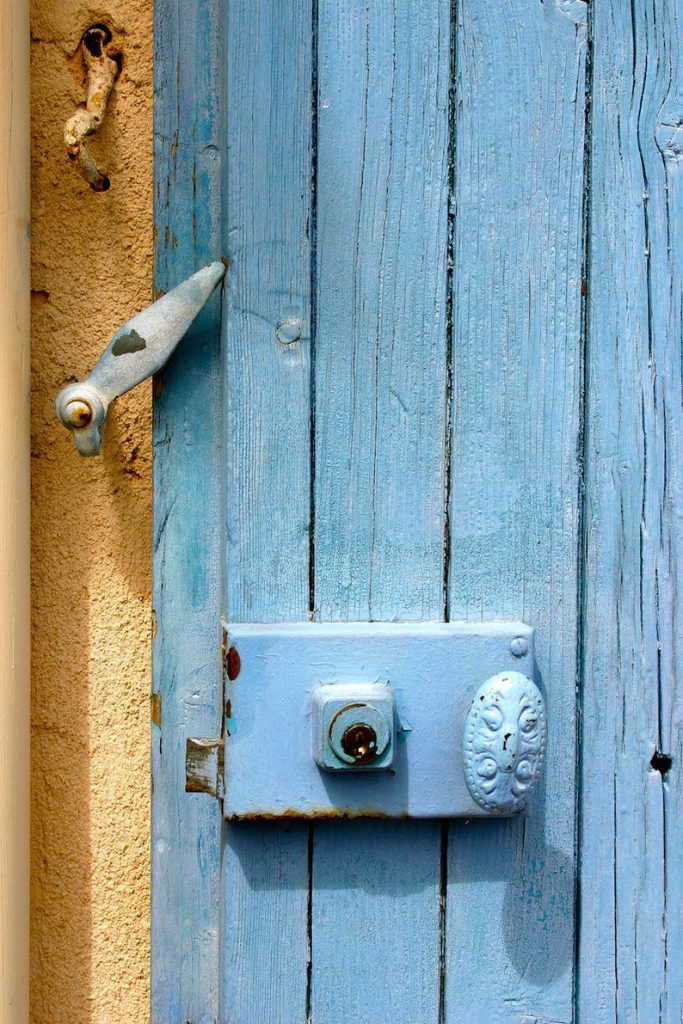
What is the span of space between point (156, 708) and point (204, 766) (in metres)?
0.08

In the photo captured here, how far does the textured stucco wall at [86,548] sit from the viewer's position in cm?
83

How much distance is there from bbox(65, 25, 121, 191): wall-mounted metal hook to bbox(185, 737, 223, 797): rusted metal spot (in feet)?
1.61

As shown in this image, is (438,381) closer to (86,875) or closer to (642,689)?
(642,689)

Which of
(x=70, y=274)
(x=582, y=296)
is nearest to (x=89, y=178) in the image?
(x=70, y=274)

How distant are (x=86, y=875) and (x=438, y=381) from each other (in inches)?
21.0

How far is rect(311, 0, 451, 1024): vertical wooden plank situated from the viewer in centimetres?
79

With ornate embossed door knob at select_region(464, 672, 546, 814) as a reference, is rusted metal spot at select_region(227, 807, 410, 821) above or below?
below

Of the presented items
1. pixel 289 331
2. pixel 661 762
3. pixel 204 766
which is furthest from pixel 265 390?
pixel 661 762

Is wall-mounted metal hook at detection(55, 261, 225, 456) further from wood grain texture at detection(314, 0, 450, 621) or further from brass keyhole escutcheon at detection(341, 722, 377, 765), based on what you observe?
brass keyhole escutcheon at detection(341, 722, 377, 765)

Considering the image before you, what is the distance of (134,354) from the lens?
0.78 metres

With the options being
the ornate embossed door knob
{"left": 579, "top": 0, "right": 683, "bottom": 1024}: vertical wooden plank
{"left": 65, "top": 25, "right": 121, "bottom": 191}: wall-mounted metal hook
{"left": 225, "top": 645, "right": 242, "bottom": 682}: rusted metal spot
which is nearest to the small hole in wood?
{"left": 579, "top": 0, "right": 683, "bottom": 1024}: vertical wooden plank

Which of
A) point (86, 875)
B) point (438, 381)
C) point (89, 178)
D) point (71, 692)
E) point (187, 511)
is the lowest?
point (86, 875)

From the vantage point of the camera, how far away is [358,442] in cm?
79

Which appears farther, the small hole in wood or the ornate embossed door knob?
the small hole in wood
